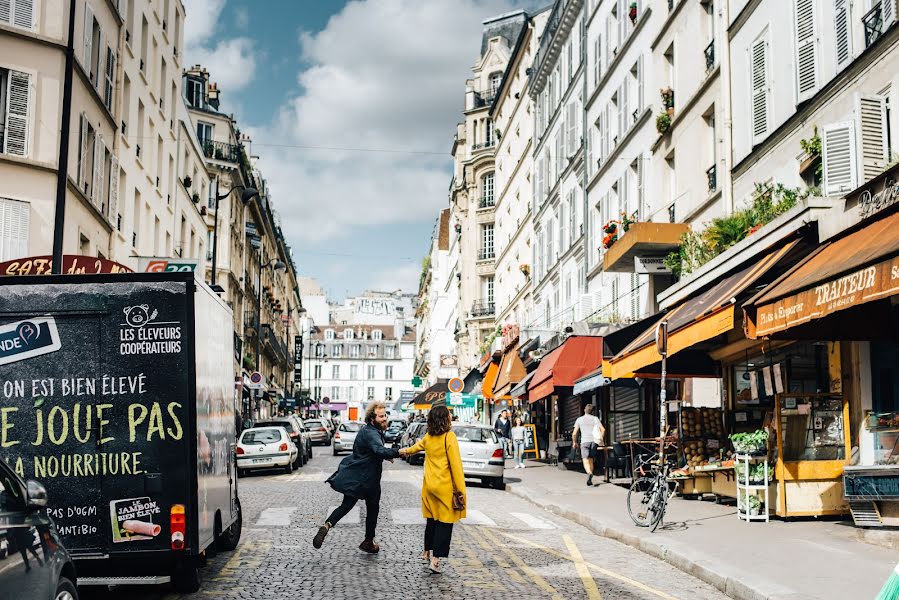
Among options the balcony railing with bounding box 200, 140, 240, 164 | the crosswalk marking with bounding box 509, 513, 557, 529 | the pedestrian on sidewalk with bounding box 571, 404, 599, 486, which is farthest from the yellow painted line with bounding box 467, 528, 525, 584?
the balcony railing with bounding box 200, 140, 240, 164

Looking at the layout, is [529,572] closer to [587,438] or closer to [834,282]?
[834,282]

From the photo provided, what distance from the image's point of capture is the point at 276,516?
1652cm

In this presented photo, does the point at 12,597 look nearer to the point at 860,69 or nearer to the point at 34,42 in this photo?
the point at 860,69

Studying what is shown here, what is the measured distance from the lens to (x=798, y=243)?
1441 cm

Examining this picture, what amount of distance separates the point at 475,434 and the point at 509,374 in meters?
15.1

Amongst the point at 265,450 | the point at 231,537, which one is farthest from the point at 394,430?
the point at 231,537

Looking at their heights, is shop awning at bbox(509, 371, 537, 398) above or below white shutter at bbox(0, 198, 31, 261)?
below

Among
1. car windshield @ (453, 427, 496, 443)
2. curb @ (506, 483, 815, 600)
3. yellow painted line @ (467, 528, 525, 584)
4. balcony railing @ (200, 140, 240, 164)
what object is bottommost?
yellow painted line @ (467, 528, 525, 584)

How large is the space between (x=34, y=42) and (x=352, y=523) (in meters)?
14.5

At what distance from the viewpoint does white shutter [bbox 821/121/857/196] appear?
46.6 ft

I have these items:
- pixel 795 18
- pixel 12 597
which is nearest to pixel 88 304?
pixel 12 597

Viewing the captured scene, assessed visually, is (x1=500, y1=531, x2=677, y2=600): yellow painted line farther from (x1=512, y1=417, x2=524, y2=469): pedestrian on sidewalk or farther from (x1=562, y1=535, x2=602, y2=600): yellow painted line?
(x1=512, y1=417, x2=524, y2=469): pedestrian on sidewalk

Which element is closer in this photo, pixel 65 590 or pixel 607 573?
pixel 65 590

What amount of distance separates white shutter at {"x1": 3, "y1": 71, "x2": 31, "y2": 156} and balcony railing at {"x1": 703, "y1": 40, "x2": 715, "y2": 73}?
15.2m
